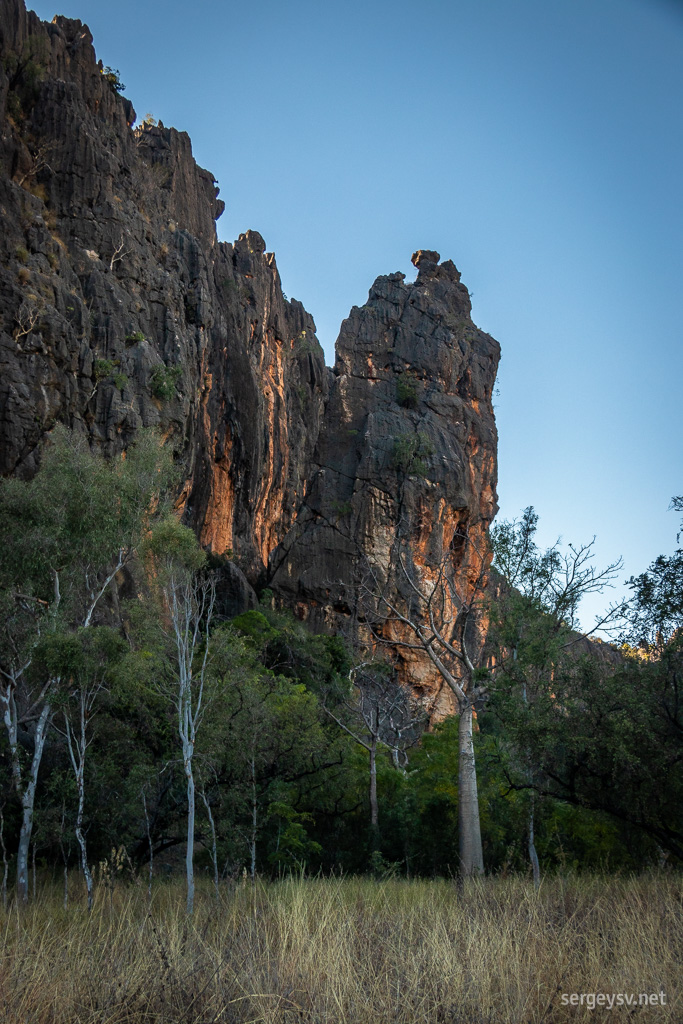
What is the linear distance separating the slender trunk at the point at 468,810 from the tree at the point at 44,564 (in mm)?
7991

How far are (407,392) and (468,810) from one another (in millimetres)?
43875

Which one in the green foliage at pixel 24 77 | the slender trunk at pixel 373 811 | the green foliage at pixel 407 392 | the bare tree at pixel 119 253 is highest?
the green foliage at pixel 24 77

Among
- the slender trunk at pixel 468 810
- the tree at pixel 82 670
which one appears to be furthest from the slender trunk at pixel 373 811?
the tree at pixel 82 670

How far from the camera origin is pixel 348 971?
5.40 metres

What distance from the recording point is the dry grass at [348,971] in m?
4.96

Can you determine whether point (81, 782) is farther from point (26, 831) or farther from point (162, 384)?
point (162, 384)

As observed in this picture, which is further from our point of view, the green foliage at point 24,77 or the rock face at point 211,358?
the green foliage at point 24,77

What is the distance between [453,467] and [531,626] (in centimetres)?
3668

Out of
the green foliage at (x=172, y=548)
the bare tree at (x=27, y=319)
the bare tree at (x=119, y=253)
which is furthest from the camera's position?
the bare tree at (x=119, y=253)

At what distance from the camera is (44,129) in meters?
35.2

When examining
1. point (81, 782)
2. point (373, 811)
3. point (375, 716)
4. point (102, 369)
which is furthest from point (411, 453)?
point (81, 782)

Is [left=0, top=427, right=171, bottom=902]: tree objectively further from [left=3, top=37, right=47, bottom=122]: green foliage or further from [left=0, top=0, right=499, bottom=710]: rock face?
[left=3, top=37, right=47, bottom=122]: green foliage

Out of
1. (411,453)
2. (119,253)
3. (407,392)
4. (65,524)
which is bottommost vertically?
(65,524)

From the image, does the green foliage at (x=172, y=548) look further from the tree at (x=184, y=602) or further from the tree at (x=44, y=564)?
the tree at (x=44, y=564)
